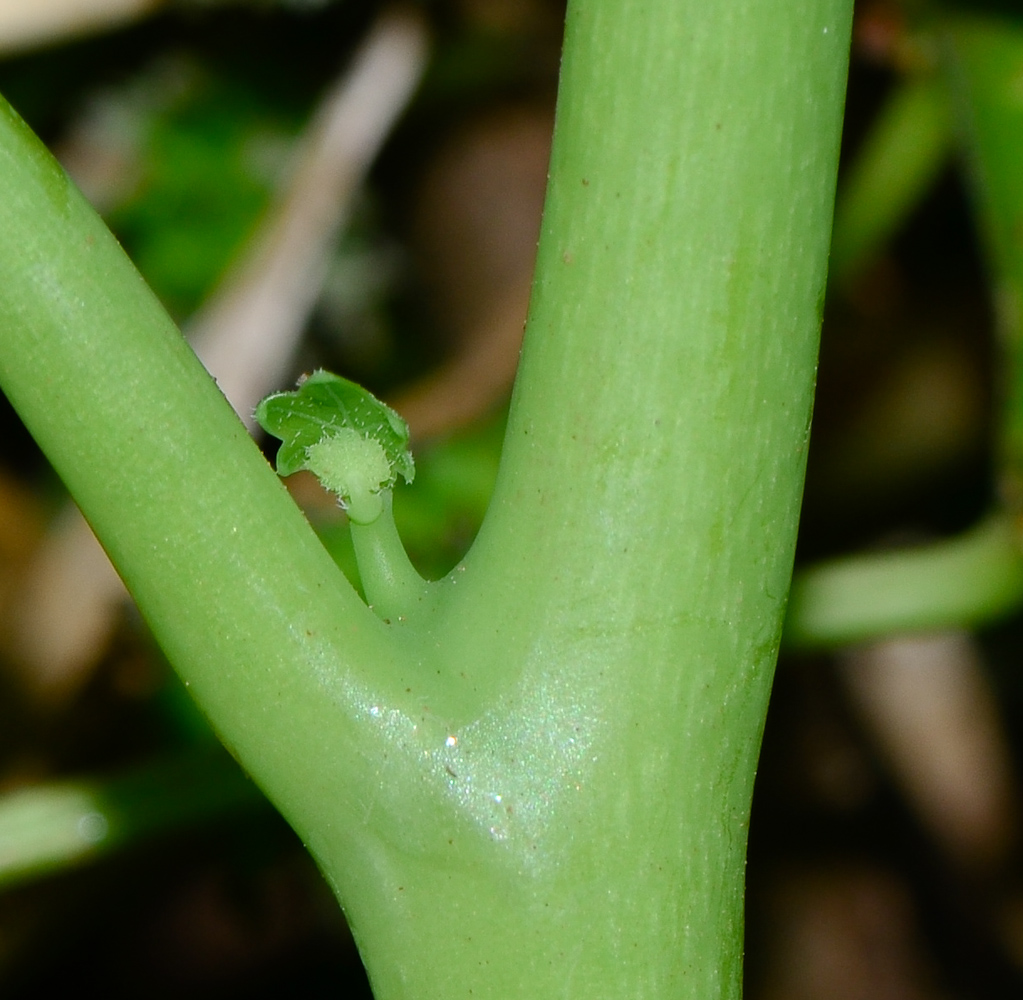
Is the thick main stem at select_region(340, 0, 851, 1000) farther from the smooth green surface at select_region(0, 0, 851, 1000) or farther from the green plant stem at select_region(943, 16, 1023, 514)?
the green plant stem at select_region(943, 16, 1023, 514)

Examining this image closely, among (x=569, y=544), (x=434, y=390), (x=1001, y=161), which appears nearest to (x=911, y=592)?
(x=1001, y=161)

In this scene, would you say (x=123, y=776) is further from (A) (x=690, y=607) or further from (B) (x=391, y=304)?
(B) (x=391, y=304)

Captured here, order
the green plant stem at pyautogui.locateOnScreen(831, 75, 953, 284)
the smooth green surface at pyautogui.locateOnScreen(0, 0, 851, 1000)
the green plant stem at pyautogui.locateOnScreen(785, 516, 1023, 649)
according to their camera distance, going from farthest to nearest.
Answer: the green plant stem at pyautogui.locateOnScreen(831, 75, 953, 284) < the green plant stem at pyautogui.locateOnScreen(785, 516, 1023, 649) < the smooth green surface at pyautogui.locateOnScreen(0, 0, 851, 1000)

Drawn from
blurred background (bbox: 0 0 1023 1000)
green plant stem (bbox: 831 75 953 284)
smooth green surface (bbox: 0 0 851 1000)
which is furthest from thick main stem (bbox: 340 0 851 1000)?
green plant stem (bbox: 831 75 953 284)

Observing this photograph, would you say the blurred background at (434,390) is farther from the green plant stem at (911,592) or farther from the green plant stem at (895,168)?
the green plant stem at (911,592)

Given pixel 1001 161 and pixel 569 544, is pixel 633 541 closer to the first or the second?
pixel 569 544

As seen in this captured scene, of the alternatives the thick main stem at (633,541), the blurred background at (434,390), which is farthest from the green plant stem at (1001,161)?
the thick main stem at (633,541)

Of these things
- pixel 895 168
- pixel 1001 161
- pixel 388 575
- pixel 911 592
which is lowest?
pixel 388 575

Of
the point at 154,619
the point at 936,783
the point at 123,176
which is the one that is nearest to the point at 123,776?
the point at 154,619
